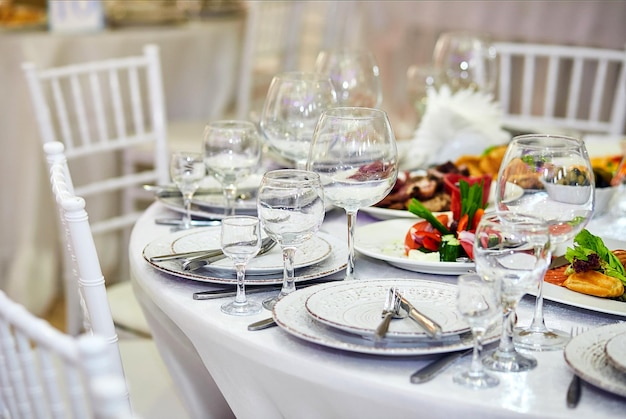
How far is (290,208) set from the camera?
105 centimetres

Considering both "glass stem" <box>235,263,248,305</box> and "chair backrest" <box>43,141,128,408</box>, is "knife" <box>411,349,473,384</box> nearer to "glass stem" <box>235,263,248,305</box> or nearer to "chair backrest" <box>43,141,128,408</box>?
"glass stem" <box>235,263,248,305</box>

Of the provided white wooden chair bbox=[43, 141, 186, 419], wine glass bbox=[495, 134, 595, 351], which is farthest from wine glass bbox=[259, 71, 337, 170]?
wine glass bbox=[495, 134, 595, 351]

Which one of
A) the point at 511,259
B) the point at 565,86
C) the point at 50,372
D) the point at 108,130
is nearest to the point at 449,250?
the point at 511,259

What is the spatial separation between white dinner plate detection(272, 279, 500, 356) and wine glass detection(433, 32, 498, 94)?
1.26 metres

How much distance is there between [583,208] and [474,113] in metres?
0.79

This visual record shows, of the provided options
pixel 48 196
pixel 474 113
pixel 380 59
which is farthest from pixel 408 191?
pixel 380 59

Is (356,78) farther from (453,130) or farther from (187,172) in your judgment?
(187,172)

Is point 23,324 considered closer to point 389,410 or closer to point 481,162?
point 389,410

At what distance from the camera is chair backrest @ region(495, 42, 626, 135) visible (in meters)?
2.54

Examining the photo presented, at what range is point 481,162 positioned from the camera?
5.47ft

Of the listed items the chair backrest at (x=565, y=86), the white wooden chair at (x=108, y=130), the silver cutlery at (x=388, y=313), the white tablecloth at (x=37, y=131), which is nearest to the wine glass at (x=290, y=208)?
the silver cutlery at (x=388, y=313)

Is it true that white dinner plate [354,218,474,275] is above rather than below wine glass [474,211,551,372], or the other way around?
below

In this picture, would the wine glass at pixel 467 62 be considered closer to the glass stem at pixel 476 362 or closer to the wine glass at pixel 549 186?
the wine glass at pixel 549 186

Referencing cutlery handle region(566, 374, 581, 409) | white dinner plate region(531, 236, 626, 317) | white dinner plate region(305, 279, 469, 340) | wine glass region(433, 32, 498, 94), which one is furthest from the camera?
wine glass region(433, 32, 498, 94)
